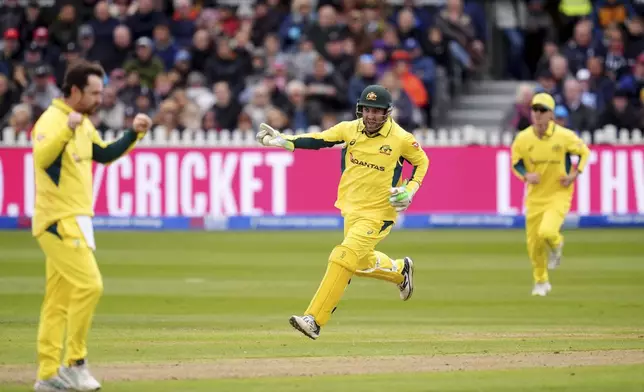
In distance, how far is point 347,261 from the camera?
1238cm

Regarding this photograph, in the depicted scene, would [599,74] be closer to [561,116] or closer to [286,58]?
[561,116]

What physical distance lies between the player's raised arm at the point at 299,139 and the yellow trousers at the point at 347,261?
0.71 metres

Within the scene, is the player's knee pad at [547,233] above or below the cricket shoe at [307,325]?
above

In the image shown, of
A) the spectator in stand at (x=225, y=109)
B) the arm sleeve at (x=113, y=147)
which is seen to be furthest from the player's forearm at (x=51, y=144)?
the spectator in stand at (x=225, y=109)

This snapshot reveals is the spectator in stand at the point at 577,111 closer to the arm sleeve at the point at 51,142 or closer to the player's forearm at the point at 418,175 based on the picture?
the player's forearm at the point at 418,175

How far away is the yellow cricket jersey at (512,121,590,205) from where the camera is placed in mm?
16781

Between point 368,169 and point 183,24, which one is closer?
point 368,169

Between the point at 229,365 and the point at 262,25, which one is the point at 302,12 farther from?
the point at 229,365

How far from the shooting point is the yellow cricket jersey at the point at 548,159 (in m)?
16.8

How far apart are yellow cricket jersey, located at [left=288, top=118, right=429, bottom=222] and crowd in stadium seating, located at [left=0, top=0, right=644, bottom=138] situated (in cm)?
1119

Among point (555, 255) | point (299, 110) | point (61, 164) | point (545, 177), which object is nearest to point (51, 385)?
point (61, 164)

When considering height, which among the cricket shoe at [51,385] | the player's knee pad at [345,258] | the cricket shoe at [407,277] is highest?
the player's knee pad at [345,258]

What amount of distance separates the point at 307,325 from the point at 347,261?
66 cm

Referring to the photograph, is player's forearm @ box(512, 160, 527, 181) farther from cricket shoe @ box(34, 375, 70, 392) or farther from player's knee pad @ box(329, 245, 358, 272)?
cricket shoe @ box(34, 375, 70, 392)
